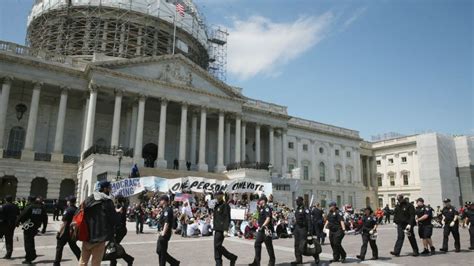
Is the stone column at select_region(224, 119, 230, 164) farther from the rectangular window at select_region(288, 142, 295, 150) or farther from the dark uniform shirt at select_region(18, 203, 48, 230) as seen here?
the dark uniform shirt at select_region(18, 203, 48, 230)

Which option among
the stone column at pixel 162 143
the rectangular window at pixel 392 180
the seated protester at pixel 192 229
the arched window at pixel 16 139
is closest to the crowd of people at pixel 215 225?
the seated protester at pixel 192 229

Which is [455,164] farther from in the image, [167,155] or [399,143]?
[167,155]

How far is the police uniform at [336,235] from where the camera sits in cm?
1128

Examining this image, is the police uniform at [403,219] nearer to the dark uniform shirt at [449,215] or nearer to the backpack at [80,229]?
the dark uniform shirt at [449,215]

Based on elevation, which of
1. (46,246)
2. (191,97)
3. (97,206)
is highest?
(191,97)

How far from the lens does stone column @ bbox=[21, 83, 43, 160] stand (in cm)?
3369

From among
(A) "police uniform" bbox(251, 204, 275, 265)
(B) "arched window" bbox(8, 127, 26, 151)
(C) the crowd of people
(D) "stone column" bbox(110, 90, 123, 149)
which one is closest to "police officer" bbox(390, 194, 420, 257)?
(C) the crowd of people

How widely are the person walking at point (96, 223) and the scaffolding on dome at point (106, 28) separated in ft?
133

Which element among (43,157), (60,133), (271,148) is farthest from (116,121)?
(271,148)

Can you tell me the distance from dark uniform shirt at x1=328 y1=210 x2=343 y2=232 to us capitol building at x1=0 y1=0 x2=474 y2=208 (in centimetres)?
1873

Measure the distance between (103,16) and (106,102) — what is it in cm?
1288

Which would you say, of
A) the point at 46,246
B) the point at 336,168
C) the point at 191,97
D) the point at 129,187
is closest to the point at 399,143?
the point at 336,168

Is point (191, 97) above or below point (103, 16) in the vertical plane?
below

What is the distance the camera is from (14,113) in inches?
1480
